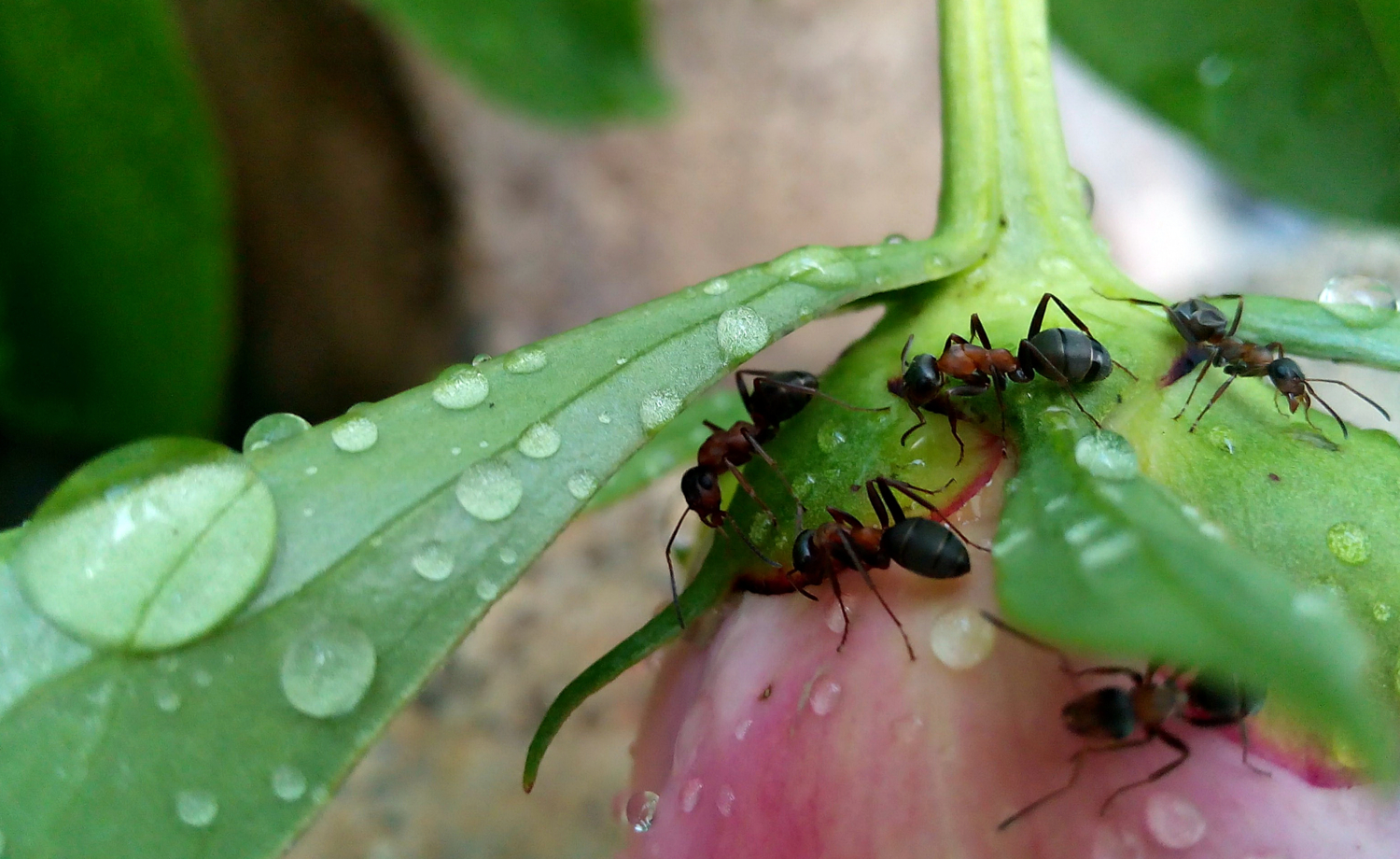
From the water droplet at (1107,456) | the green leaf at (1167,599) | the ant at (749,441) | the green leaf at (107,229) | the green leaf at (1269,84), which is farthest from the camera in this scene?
the green leaf at (107,229)

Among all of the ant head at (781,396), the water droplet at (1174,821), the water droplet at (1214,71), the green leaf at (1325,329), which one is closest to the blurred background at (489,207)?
the water droplet at (1214,71)

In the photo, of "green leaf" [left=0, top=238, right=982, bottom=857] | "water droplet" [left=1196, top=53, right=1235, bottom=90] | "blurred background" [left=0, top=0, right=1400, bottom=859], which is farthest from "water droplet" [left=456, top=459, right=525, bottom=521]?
"water droplet" [left=1196, top=53, right=1235, bottom=90]

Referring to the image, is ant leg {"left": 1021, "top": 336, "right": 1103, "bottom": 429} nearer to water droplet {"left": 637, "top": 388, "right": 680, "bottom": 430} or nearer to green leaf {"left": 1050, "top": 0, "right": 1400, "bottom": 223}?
water droplet {"left": 637, "top": 388, "right": 680, "bottom": 430}

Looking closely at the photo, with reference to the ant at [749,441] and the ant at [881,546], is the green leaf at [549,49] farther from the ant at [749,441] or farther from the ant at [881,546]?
the ant at [881,546]

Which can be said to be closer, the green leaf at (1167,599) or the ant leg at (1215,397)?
the green leaf at (1167,599)

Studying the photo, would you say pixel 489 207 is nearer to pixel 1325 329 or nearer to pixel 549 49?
pixel 549 49

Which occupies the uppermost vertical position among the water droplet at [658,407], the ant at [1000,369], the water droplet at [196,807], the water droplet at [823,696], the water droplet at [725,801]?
the ant at [1000,369]

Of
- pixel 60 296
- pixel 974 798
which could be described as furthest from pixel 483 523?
pixel 60 296

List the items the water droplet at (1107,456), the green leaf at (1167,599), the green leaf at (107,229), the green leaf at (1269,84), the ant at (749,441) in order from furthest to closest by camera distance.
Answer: the green leaf at (107,229), the green leaf at (1269,84), the ant at (749,441), the water droplet at (1107,456), the green leaf at (1167,599)
